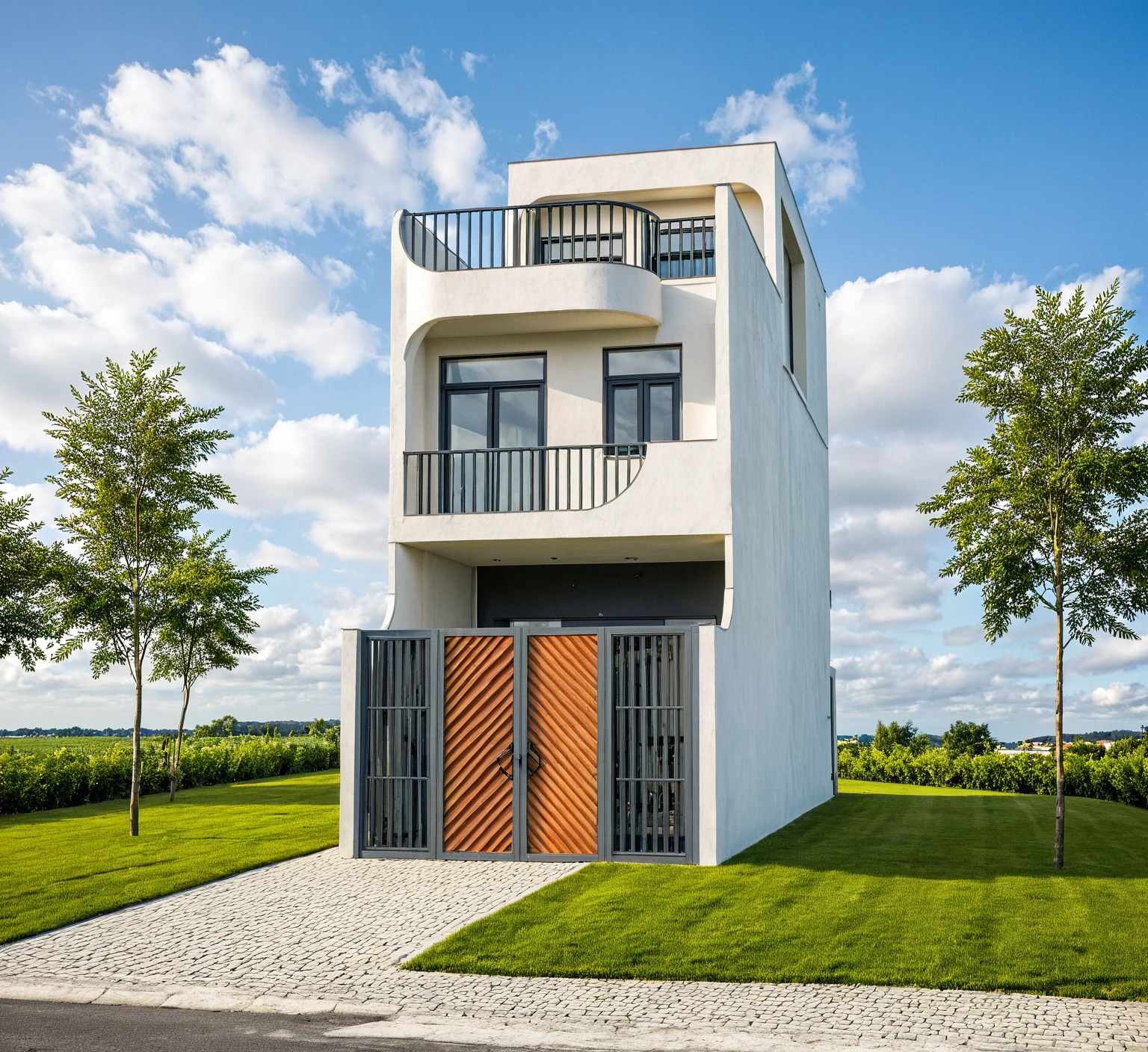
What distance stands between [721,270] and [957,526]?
4796mm

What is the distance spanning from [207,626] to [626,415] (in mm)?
10183

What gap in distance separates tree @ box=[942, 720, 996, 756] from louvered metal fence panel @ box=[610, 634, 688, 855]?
24178mm

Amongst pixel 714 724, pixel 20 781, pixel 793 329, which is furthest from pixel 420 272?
pixel 20 781

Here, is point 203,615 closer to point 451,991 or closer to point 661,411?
point 661,411

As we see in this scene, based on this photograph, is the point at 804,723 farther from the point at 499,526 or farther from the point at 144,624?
the point at 144,624

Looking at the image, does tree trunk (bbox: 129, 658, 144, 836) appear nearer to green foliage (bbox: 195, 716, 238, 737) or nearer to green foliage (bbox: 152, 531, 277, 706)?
green foliage (bbox: 152, 531, 277, 706)

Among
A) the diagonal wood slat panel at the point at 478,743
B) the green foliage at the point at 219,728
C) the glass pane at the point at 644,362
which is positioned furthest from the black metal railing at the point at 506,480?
the green foliage at the point at 219,728

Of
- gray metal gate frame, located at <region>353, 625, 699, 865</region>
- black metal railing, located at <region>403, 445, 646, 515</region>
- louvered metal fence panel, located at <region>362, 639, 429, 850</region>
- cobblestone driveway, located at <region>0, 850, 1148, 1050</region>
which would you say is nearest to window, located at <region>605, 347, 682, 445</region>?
black metal railing, located at <region>403, 445, 646, 515</region>

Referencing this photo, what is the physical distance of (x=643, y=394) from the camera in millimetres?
17125

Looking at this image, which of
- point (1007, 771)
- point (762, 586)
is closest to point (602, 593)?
point (762, 586)

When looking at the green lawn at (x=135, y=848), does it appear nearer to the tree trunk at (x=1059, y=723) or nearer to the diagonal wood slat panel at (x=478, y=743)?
the diagonal wood slat panel at (x=478, y=743)

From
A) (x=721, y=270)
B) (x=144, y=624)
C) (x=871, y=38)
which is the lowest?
(x=144, y=624)

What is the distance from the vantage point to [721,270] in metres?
15.3

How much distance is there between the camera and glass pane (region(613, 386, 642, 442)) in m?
17.2
